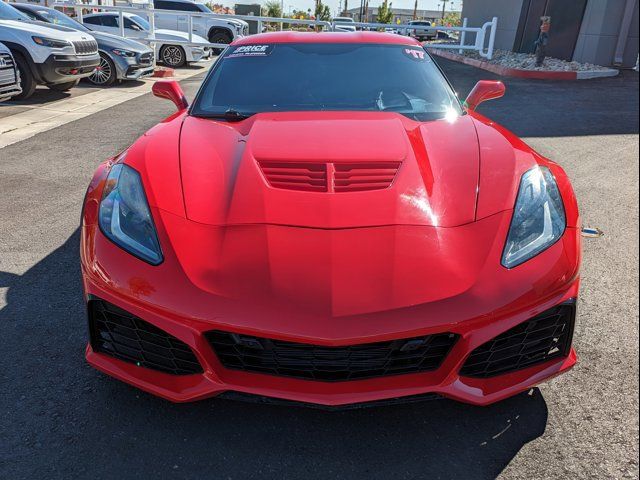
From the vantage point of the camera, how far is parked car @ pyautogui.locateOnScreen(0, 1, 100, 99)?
25.5 feet

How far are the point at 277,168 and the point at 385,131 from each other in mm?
629

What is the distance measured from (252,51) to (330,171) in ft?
5.15

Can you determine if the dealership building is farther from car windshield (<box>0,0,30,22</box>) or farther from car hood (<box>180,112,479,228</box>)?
car hood (<box>180,112,479,228</box>)

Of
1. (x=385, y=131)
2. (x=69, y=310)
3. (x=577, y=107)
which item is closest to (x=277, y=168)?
(x=385, y=131)

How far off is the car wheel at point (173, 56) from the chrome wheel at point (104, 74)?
428cm

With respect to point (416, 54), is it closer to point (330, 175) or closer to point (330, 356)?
point (330, 175)

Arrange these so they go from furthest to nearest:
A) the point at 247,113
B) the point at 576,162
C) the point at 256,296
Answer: the point at 576,162, the point at 247,113, the point at 256,296

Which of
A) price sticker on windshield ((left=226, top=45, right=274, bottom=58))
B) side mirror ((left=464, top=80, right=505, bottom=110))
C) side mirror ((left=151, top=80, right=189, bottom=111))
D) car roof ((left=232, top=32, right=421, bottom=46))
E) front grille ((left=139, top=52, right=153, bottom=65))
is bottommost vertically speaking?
front grille ((left=139, top=52, right=153, bottom=65))

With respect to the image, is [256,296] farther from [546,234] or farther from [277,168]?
[546,234]

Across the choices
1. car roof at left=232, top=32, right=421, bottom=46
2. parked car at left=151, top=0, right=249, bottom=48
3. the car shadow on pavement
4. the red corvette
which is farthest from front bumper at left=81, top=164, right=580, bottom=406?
parked car at left=151, top=0, right=249, bottom=48

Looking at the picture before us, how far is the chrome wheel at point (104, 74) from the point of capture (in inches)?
414

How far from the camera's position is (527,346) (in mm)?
1815

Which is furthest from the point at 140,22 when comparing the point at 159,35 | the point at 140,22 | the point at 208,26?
the point at 208,26

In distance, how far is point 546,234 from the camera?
6.42 feet
